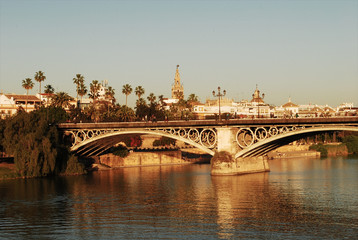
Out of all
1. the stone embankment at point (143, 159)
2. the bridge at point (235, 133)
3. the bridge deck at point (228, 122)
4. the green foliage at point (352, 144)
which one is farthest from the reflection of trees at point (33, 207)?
the green foliage at point (352, 144)

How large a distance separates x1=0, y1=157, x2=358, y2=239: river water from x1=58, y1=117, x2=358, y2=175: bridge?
416 cm

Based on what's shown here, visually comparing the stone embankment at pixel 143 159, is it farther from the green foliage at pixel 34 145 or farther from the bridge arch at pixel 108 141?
the green foliage at pixel 34 145

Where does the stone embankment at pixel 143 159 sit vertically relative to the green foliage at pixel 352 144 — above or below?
below

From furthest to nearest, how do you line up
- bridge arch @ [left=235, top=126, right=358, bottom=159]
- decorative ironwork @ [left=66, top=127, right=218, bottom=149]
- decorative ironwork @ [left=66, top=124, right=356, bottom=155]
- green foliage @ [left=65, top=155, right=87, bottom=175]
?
green foliage @ [left=65, top=155, right=87, bottom=175] → decorative ironwork @ [left=66, top=127, right=218, bottom=149] → decorative ironwork @ [left=66, top=124, right=356, bottom=155] → bridge arch @ [left=235, top=126, right=358, bottom=159]

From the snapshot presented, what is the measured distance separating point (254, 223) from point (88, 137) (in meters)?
63.0

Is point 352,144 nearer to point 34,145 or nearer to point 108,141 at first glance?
point 108,141

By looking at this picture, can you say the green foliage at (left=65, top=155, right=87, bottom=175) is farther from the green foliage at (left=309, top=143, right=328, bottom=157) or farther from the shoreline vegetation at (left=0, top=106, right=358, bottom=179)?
the green foliage at (left=309, top=143, right=328, bottom=157)

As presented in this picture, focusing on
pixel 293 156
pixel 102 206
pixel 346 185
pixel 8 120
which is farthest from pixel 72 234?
pixel 293 156

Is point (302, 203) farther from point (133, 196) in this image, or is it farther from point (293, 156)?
point (293, 156)

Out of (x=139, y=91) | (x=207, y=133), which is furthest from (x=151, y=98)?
(x=207, y=133)

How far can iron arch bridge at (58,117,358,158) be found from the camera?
86688 mm

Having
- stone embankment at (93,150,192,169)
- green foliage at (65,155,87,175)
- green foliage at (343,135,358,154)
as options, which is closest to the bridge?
green foliage at (65,155,87,175)

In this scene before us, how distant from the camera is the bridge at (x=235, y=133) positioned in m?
87.2

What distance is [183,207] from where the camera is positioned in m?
65.6
